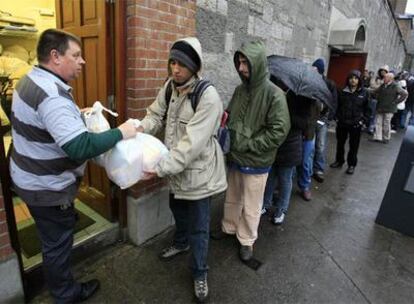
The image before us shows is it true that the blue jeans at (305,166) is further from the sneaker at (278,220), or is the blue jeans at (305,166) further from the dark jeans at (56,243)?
the dark jeans at (56,243)

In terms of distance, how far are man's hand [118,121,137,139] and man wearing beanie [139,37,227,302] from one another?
0.26m

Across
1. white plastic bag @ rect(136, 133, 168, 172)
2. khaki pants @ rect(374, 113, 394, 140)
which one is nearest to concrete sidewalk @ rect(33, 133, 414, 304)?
white plastic bag @ rect(136, 133, 168, 172)

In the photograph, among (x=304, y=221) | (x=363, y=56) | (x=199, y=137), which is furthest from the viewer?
(x=363, y=56)

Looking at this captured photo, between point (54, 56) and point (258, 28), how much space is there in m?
3.34

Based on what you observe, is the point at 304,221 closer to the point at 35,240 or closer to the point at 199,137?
the point at 199,137

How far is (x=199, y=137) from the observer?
1.93 m

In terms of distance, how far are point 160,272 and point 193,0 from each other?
8.51 feet

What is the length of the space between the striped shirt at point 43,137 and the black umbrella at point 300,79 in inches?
82.0

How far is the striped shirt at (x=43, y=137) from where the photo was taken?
1581 mm

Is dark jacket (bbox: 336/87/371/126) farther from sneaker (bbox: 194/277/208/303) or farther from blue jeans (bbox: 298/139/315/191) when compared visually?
sneaker (bbox: 194/277/208/303)

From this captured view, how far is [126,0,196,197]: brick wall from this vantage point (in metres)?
2.45

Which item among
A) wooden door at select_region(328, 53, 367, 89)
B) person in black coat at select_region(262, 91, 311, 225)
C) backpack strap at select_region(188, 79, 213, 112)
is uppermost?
wooden door at select_region(328, 53, 367, 89)

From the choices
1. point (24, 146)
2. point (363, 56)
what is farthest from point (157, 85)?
point (363, 56)

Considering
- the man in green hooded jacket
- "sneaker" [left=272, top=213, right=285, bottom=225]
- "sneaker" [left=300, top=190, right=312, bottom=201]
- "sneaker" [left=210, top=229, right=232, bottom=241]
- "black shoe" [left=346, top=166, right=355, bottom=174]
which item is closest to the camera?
the man in green hooded jacket
